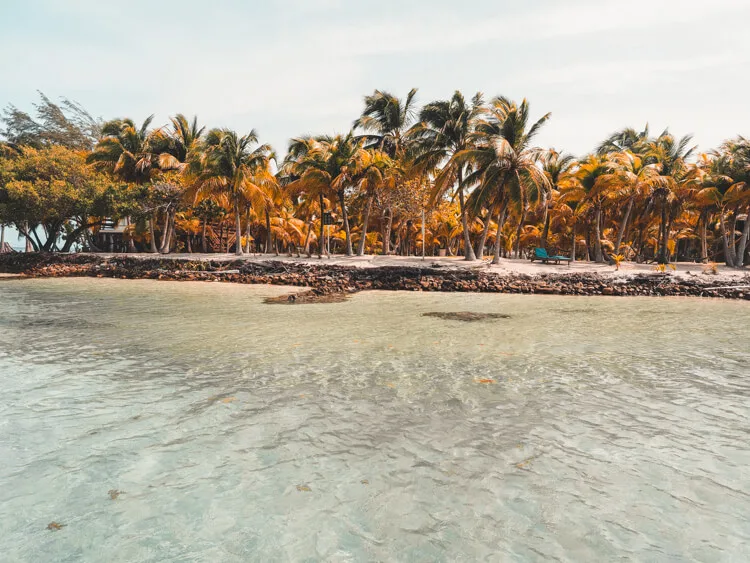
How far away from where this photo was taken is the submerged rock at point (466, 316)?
12.9m

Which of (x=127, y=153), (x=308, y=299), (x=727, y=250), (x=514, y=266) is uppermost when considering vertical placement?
(x=127, y=153)

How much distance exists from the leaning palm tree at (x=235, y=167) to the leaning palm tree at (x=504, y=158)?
14777 mm

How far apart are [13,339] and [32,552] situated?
8.65 metres

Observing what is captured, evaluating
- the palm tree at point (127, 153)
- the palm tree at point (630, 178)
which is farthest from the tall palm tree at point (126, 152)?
the palm tree at point (630, 178)

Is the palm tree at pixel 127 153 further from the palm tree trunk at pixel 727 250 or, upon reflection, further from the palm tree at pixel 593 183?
the palm tree trunk at pixel 727 250

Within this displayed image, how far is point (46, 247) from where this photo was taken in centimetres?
4428

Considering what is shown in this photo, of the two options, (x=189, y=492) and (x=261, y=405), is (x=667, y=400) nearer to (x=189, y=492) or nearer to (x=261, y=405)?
(x=261, y=405)

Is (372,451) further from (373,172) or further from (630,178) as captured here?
(630,178)

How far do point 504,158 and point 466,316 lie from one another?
1647 cm

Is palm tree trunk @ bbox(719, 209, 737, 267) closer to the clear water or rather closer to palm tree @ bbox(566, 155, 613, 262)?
palm tree @ bbox(566, 155, 613, 262)

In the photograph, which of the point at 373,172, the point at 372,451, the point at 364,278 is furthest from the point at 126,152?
the point at 372,451

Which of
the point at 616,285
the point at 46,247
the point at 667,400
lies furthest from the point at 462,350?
the point at 46,247

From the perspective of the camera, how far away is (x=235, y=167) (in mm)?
32844

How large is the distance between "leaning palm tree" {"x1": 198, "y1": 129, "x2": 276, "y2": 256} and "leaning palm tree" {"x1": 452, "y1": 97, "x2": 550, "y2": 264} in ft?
48.5
